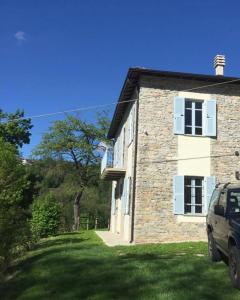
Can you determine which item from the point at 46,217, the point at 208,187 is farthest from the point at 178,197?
the point at 46,217

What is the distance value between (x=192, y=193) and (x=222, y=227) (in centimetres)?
910

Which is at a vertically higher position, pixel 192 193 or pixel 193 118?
pixel 193 118

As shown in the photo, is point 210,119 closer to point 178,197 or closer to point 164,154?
point 164,154

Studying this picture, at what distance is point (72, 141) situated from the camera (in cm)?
3912

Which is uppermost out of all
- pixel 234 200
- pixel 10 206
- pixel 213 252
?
pixel 234 200

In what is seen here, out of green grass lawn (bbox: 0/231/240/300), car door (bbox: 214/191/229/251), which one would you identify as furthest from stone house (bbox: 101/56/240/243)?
car door (bbox: 214/191/229/251)

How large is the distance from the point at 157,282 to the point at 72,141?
30.9 m

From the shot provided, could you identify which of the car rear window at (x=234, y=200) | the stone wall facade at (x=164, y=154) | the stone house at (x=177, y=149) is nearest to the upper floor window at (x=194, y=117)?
the stone house at (x=177, y=149)

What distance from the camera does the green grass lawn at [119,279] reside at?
26.8 feet

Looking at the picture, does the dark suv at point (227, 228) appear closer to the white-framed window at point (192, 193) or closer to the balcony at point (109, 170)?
the white-framed window at point (192, 193)

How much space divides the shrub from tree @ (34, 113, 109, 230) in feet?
40.5

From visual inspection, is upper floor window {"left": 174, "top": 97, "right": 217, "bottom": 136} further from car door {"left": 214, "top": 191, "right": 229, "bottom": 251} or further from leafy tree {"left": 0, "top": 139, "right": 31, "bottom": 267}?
car door {"left": 214, "top": 191, "right": 229, "bottom": 251}

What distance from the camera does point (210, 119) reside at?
1833 cm

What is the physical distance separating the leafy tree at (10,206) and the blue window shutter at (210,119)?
7328 mm
